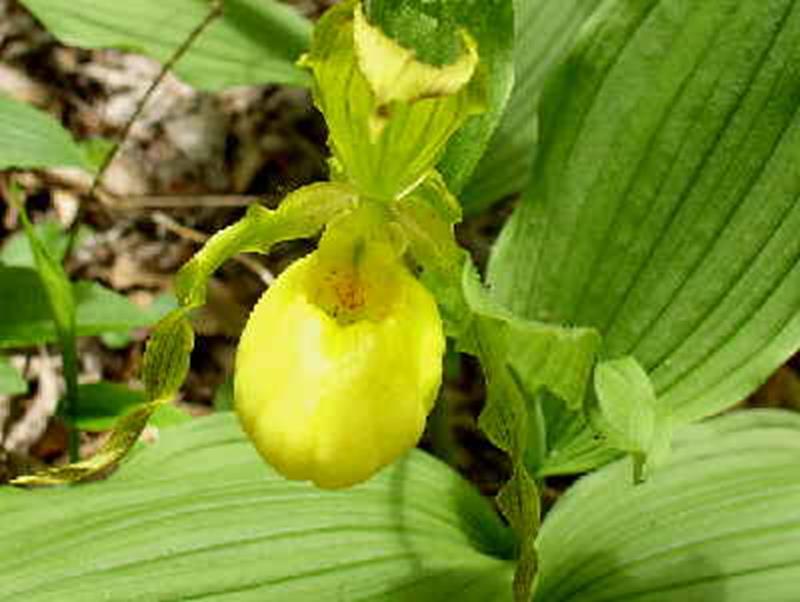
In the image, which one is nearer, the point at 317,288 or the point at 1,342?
the point at 317,288

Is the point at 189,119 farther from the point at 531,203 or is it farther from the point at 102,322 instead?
the point at 531,203

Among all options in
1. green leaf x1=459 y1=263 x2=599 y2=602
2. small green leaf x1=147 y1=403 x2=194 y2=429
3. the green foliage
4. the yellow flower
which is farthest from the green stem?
green leaf x1=459 y1=263 x2=599 y2=602

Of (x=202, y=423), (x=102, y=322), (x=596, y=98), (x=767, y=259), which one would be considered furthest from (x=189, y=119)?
(x=767, y=259)

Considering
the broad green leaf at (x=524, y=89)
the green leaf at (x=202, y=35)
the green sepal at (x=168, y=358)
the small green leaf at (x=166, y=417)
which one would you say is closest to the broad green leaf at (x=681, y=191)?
the broad green leaf at (x=524, y=89)

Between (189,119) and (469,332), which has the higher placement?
(469,332)

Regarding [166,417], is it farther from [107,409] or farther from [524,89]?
[524,89]

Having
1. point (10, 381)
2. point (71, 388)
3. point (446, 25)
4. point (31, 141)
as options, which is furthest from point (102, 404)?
point (446, 25)

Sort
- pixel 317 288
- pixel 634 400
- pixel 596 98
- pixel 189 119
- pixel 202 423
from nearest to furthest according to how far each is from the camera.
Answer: pixel 634 400
pixel 317 288
pixel 596 98
pixel 202 423
pixel 189 119
